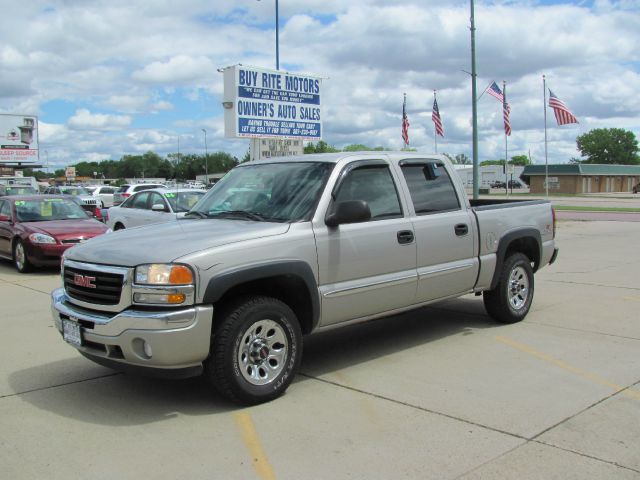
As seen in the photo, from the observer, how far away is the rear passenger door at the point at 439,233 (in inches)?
233

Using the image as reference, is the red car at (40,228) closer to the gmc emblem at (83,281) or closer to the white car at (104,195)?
the gmc emblem at (83,281)

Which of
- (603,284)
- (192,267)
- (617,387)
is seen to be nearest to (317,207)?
(192,267)

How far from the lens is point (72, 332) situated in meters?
4.75

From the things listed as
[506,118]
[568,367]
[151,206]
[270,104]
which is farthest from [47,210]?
[506,118]

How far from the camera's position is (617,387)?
498 cm

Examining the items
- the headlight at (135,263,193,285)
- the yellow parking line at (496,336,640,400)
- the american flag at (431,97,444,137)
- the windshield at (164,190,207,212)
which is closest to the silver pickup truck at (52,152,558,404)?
the headlight at (135,263,193,285)

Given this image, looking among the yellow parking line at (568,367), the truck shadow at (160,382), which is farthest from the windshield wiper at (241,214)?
the yellow parking line at (568,367)

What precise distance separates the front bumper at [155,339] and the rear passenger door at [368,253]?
113cm

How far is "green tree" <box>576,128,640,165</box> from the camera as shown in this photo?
13112cm

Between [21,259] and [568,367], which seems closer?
[568,367]

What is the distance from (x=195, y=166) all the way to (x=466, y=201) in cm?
15359

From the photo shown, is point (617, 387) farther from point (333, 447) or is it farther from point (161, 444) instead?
point (161, 444)

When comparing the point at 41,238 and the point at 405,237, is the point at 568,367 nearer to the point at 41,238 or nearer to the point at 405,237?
the point at 405,237

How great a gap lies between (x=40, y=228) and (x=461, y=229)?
29.6 ft
